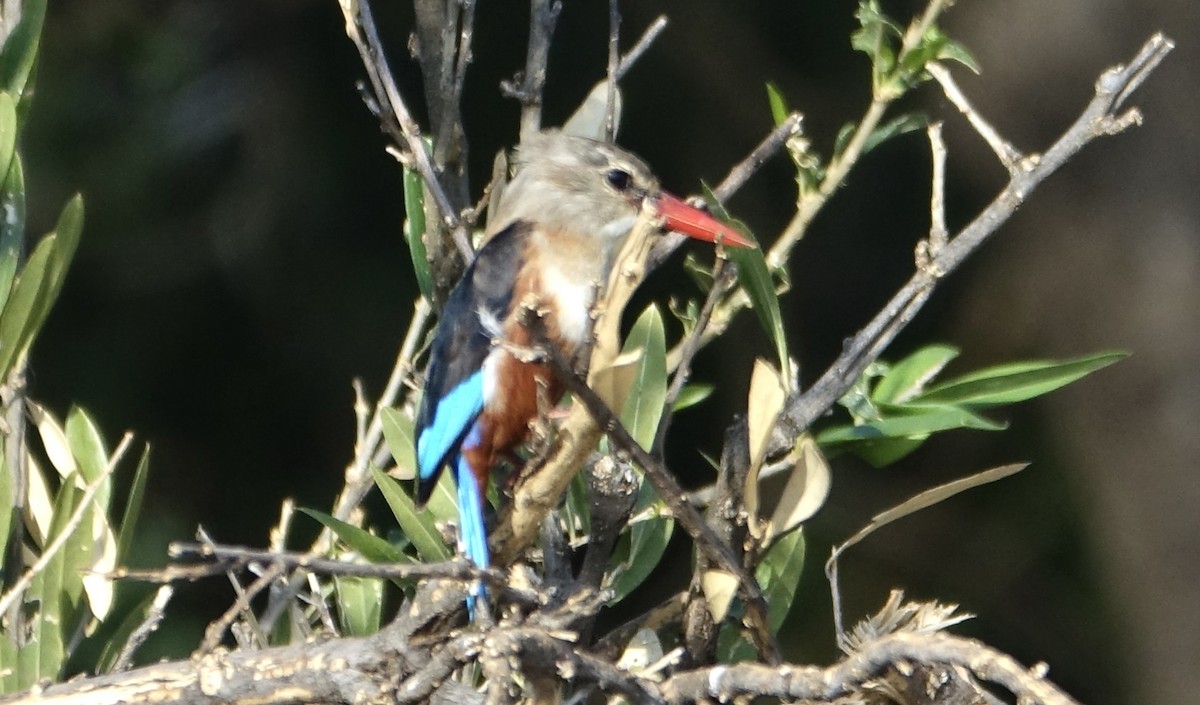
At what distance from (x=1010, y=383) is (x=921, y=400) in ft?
0.30

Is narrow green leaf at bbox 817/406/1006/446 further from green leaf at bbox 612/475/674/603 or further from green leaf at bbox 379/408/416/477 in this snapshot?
green leaf at bbox 379/408/416/477

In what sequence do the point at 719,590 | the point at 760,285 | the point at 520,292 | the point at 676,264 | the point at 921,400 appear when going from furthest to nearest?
the point at 676,264
the point at 520,292
the point at 921,400
the point at 760,285
the point at 719,590

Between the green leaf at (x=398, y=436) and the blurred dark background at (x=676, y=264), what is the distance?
110 centimetres

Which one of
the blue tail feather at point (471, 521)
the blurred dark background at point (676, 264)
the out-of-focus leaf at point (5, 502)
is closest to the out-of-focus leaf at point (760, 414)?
the blue tail feather at point (471, 521)

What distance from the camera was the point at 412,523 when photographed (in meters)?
1.59

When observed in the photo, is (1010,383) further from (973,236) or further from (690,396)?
(690,396)

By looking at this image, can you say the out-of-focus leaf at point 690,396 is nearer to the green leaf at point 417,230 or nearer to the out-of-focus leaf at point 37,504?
the green leaf at point 417,230

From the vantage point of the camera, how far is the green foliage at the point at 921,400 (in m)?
1.50

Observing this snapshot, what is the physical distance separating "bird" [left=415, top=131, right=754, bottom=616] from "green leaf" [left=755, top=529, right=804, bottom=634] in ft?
0.91

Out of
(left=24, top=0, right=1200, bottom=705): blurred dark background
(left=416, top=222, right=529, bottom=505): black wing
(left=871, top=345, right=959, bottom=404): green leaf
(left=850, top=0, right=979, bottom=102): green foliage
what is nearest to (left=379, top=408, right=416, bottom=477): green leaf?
(left=416, top=222, right=529, bottom=505): black wing

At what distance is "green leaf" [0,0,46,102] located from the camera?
1.60 meters

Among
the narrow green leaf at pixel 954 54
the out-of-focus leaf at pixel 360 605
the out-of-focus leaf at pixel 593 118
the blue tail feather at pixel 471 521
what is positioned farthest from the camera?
the out-of-focus leaf at pixel 593 118

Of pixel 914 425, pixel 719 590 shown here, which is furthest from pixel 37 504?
pixel 914 425

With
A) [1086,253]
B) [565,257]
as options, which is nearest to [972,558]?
[1086,253]
